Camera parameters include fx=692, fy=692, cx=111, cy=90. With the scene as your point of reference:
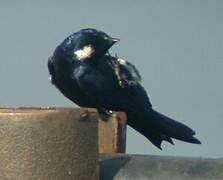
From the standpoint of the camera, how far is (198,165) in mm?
688

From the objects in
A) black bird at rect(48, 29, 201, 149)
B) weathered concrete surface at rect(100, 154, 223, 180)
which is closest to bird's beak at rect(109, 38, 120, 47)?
black bird at rect(48, 29, 201, 149)

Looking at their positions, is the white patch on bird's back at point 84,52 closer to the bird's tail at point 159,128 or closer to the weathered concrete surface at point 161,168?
the bird's tail at point 159,128

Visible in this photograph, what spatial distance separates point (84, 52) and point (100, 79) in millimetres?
79

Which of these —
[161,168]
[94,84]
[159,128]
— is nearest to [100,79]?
[94,84]

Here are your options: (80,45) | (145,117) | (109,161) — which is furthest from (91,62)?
(109,161)

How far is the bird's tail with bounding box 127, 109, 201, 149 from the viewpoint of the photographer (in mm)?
1522

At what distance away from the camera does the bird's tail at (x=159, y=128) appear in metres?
1.52

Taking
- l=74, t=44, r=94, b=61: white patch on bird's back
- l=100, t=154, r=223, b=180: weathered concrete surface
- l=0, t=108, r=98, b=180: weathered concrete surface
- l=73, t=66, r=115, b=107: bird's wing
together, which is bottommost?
l=73, t=66, r=115, b=107: bird's wing

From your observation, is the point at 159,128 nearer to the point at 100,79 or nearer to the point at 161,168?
the point at 100,79

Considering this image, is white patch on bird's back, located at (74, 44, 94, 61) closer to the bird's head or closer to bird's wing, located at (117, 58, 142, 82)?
the bird's head

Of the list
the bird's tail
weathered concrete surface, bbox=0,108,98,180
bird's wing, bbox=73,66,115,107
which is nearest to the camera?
weathered concrete surface, bbox=0,108,98,180

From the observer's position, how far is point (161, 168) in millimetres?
677

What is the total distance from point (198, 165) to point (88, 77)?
3.41 ft

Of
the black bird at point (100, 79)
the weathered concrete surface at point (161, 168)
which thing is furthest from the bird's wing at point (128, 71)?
the weathered concrete surface at point (161, 168)
